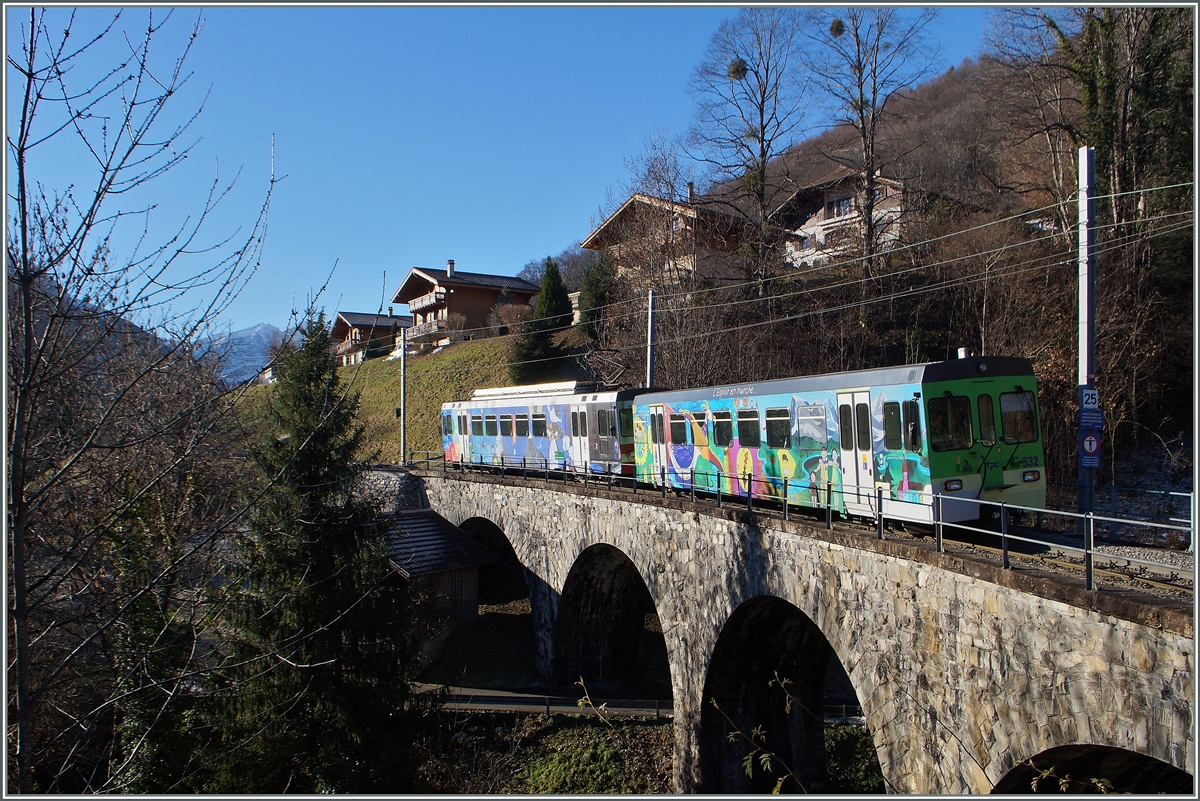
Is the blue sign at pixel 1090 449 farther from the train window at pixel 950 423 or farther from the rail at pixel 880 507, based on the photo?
the train window at pixel 950 423

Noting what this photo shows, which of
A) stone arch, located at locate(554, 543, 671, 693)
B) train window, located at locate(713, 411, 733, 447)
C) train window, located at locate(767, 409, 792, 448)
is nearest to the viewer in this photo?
train window, located at locate(767, 409, 792, 448)

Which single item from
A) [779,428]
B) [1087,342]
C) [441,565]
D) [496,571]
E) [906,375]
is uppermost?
[1087,342]

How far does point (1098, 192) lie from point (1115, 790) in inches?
785

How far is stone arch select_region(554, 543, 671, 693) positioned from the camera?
728 inches

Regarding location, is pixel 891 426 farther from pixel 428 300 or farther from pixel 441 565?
pixel 428 300

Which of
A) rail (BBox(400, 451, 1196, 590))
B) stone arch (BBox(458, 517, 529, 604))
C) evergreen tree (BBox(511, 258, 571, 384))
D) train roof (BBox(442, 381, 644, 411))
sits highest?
evergreen tree (BBox(511, 258, 571, 384))

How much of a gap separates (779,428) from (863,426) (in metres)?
1.98

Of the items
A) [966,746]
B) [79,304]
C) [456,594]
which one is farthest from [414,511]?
[79,304]

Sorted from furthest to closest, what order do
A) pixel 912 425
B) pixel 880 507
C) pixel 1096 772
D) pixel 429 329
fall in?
pixel 429 329 → pixel 912 425 → pixel 880 507 → pixel 1096 772

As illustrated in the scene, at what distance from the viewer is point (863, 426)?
10.6 m

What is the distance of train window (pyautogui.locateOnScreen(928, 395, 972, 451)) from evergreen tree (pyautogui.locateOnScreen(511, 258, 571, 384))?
2962cm

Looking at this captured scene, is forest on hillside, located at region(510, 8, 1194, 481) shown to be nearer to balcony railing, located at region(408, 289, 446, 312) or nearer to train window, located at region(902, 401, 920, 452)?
train window, located at region(902, 401, 920, 452)

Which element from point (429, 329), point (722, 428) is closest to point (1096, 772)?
point (722, 428)

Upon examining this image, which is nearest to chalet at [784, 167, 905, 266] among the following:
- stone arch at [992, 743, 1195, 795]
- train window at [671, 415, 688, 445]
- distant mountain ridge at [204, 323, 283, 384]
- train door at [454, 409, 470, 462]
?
train window at [671, 415, 688, 445]
